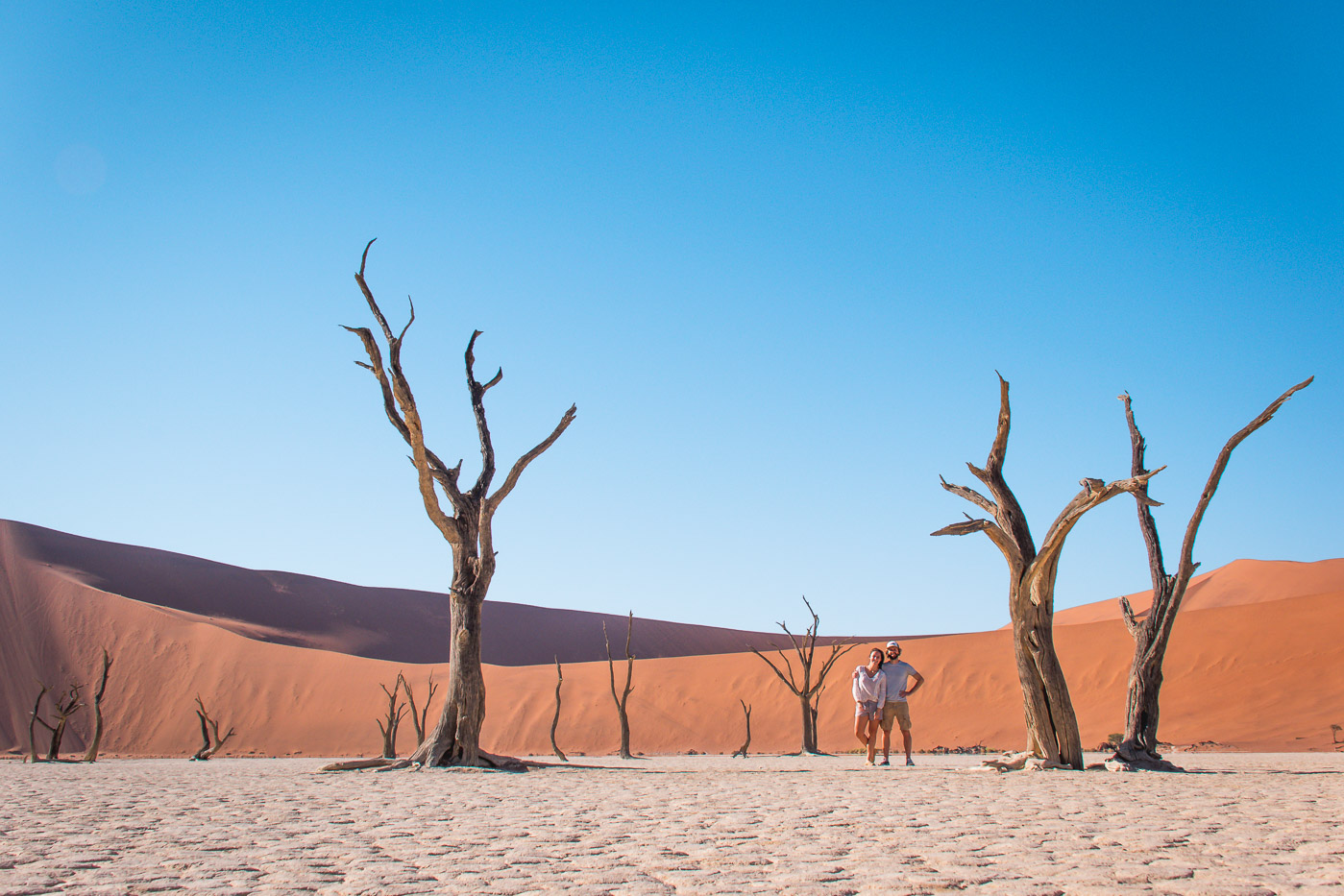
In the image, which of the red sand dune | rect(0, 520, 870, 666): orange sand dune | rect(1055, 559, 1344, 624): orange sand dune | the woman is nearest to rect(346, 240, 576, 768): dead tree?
the woman

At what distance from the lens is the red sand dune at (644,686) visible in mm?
27547

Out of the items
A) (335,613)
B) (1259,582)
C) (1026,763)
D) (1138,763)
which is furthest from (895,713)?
(335,613)

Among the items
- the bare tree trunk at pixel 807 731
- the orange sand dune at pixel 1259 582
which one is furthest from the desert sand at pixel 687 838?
the orange sand dune at pixel 1259 582

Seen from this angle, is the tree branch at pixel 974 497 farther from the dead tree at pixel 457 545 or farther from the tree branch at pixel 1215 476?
the dead tree at pixel 457 545

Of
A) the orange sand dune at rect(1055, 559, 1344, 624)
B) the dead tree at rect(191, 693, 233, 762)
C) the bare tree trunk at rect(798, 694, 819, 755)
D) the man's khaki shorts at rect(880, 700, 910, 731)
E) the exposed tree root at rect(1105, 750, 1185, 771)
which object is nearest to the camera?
the exposed tree root at rect(1105, 750, 1185, 771)

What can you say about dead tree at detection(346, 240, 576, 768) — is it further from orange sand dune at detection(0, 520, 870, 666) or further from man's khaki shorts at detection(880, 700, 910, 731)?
orange sand dune at detection(0, 520, 870, 666)

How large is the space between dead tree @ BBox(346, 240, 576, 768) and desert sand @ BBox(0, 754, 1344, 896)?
8.08 ft

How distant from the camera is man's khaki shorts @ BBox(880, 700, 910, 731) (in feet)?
41.4

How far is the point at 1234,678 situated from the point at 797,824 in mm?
28176

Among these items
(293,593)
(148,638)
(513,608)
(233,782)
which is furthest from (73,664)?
(513,608)

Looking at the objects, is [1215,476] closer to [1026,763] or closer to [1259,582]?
[1026,763]

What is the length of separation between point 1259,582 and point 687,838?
221 ft

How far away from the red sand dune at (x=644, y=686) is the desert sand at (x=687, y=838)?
63.7ft

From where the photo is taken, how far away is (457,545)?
12.0 meters
